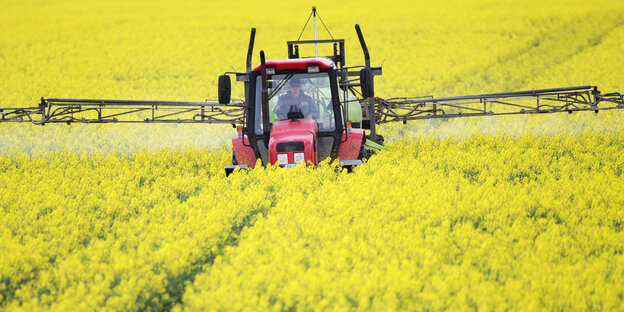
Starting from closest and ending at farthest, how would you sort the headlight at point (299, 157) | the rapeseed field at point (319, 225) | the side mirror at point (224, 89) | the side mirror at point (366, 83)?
the rapeseed field at point (319, 225) → the headlight at point (299, 157) → the side mirror at point (224, 89) → the side mirror at point (366, 83)

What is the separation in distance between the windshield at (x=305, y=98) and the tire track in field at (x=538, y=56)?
14071 mm

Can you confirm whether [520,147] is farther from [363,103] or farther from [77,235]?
[77,235]

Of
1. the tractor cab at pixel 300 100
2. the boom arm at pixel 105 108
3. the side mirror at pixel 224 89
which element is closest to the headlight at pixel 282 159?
the tractor cab at pixel 300 100

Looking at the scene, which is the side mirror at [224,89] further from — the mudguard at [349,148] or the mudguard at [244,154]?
the mudguard at [349,148]

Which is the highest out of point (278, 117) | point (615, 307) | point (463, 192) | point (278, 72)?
point (278, 72)

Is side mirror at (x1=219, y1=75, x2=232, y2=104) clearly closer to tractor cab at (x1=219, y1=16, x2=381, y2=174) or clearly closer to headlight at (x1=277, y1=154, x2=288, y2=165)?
tractor cab at (x1=219, y1=16, x2=381, y2=174)

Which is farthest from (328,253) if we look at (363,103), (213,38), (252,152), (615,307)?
(213,38)

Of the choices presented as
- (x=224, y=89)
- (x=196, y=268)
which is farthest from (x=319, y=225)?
(x=224, y=89)

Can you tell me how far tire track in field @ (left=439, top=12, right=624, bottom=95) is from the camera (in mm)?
24219

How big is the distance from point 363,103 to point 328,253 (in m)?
8.01

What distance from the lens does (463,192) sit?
7.50 m

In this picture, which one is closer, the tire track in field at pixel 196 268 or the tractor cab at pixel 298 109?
the tire track in field at pixel 196 268

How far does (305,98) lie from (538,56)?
61.4 ft

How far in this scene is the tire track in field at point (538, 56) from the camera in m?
24.2
